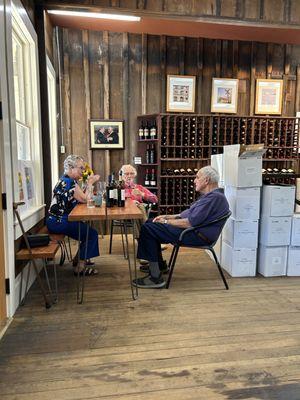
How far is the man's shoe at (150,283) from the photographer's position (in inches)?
124

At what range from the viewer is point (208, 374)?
6.16 ft

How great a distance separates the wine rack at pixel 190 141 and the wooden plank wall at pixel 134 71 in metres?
0.47

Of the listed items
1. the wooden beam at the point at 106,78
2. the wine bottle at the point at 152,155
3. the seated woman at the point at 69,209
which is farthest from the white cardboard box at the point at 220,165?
the wooden beam at the point at 106,78

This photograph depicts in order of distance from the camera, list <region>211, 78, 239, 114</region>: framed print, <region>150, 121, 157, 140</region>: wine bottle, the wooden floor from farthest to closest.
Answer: <region>211, 78, 239, 114</region>: framed print
<region>150, 121, 157, 140</region>: wine bottle
the wooden floor

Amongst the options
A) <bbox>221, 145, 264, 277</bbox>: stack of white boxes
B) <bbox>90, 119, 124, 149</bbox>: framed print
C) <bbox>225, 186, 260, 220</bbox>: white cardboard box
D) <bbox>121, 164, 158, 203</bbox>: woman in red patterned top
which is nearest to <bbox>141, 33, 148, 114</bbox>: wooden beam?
<bbox>90, 119, 124, 149</bbox>: framed print

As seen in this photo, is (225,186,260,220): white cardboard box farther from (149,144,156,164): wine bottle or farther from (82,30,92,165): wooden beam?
(82,30,92,165): wooden beam

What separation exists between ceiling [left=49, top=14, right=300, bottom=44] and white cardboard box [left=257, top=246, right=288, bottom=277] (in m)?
3.08

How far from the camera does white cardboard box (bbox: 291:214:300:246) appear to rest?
3430 millimetres

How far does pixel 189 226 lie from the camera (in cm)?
308

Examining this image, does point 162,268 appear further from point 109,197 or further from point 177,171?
point 177,171

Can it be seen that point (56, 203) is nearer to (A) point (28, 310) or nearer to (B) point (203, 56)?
(A) point (28, 310)

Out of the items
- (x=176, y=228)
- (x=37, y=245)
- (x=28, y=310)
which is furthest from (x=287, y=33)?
(x=28, y=310)

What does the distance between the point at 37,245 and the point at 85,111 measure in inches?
123

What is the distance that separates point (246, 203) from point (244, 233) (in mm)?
332
